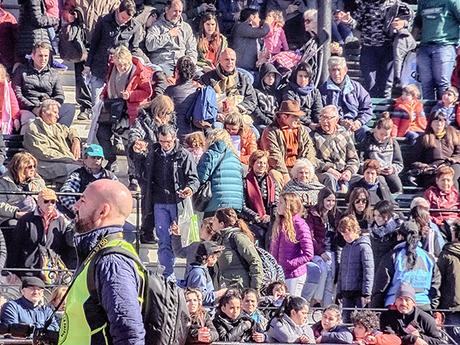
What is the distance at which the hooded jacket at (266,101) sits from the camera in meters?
14.8

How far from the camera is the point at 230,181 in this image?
507 inches

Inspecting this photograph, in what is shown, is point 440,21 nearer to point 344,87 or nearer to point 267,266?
point 344,87

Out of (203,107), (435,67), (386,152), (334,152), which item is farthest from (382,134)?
(435,67)

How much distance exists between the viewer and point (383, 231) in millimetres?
13016

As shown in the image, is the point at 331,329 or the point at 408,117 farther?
the point at 408,117

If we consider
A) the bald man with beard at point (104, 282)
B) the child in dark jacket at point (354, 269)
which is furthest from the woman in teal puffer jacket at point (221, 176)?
the bald man with beard at point (104, 282)

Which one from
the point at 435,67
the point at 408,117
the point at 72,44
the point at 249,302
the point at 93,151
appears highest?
the point at 72,44

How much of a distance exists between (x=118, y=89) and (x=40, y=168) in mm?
1197

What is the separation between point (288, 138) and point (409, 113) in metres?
2.12

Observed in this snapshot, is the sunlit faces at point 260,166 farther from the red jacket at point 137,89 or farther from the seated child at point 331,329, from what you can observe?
the seated child at point 331,329

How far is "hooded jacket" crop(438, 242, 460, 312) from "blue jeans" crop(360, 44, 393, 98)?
392 cm

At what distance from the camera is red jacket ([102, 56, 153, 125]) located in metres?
13.9

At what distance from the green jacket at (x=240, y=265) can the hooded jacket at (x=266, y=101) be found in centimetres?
283

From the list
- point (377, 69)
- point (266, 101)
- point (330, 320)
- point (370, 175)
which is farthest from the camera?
point (377, 69)
